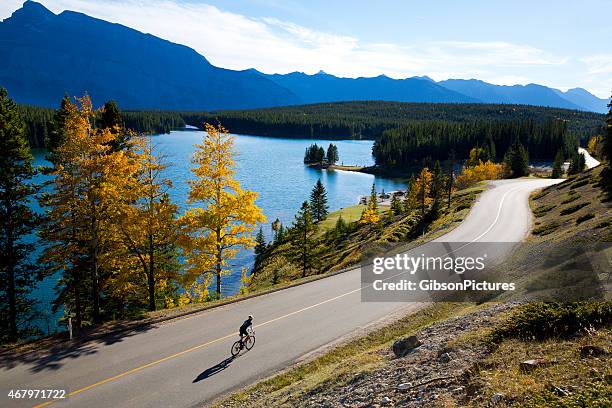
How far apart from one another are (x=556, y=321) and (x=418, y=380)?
4426mm

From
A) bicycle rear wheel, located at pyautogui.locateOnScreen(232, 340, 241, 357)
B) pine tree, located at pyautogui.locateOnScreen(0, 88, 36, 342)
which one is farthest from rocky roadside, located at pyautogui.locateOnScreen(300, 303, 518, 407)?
pine tree, located at pyautogui.locateOnScreen(0, 88, 36, 342)

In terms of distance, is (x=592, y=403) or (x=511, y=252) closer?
(x=592, y=403)

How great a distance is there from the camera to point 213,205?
26.2 metres

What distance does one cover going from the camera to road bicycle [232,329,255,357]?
1805 cm

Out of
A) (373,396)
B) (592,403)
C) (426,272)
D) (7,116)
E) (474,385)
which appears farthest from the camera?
(426,272)

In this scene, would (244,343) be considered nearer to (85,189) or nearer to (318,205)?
(85,189)

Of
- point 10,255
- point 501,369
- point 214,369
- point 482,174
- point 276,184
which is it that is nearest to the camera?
point 501,369

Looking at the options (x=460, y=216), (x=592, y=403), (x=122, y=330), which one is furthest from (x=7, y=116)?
(x=460, y=216)

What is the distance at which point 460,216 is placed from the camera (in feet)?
170

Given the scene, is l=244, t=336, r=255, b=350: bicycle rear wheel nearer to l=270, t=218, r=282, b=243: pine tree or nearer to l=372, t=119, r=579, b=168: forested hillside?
l=270, t=218, r=282, b=243: pine tree

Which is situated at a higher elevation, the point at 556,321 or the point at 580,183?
the point at 556,321

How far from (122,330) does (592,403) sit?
18826mm

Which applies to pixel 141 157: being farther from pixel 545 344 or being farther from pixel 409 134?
pixel 409 134

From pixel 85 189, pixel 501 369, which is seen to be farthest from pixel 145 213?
pixel 501 369
